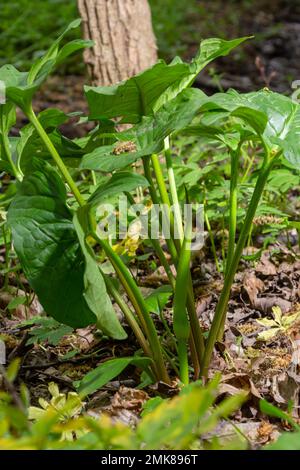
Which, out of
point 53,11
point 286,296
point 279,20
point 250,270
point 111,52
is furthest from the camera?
point 279,20

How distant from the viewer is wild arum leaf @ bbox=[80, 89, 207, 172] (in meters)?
1.33

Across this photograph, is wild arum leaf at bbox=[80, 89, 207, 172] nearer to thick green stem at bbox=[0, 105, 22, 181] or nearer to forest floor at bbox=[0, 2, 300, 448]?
thick green stem at bbox=[0, 105, 22, 181]

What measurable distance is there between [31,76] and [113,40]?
166 centimetres

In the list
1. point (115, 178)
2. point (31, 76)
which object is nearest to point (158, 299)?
point (115, 178)

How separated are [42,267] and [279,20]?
6.02 meters

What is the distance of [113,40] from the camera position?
10.0ft

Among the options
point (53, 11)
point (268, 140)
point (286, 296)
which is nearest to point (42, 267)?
point (268, 140)

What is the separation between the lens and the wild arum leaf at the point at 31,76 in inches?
54.5

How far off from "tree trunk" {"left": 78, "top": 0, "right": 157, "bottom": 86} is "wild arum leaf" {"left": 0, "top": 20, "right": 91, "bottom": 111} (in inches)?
60.5

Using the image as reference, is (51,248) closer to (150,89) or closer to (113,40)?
(150,89)

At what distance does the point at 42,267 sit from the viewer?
4.90ft

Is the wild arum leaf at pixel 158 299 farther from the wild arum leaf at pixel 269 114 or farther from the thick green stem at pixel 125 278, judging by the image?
the wild arum leaf at pixel 269 114
